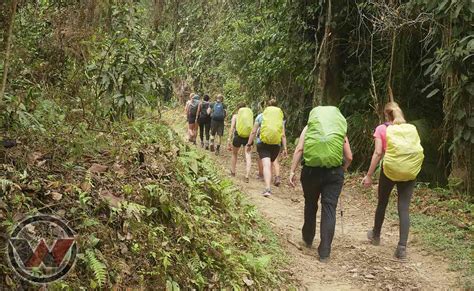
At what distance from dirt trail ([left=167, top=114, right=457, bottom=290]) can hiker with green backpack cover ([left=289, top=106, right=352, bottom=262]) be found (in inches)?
13.9

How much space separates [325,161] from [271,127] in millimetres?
3491

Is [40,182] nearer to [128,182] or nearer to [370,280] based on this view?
[128,182]

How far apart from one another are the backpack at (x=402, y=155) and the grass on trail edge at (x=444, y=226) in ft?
4.19

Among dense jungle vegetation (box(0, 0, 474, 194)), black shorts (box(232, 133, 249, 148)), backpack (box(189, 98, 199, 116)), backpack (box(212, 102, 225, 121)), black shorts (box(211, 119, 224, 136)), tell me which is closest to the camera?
dense jungle vegetation (box(0, 0, 474, 194))

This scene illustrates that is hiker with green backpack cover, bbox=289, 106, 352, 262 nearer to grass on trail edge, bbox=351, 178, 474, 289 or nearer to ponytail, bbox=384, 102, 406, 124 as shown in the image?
ponytail, bbox=384, 102, 406, 124

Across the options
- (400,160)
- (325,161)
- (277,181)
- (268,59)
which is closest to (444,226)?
(400,160)

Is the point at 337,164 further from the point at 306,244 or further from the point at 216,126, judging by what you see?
the point at 216,126

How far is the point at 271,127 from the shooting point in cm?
939

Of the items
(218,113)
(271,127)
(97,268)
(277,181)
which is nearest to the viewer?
(97,268)

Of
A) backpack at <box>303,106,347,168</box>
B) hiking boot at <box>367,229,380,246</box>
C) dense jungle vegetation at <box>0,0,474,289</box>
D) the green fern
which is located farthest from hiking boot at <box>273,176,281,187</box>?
the green fern

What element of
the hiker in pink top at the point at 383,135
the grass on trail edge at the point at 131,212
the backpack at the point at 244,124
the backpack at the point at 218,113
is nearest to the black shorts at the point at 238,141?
the backpack at the point at 244,124

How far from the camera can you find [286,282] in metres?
5.30

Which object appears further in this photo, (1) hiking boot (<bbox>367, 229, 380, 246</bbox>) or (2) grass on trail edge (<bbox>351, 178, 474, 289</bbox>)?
(1) hiking boot (<bbox>367, 229, 380, 246</bbox>)

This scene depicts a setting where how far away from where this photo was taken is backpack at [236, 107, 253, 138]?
11.1m
